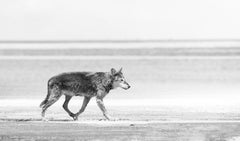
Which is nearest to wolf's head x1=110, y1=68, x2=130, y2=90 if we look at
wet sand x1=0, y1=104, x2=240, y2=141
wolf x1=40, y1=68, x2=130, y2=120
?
wolf x1=40, y1=68, x2=130, y2=120

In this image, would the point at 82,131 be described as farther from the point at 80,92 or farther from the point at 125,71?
the point at 125,71

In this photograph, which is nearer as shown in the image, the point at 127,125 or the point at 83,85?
the point at 127,125

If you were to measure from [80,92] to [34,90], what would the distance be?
37.1 ft

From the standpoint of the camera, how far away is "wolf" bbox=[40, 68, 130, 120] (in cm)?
2386

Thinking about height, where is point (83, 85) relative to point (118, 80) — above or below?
below

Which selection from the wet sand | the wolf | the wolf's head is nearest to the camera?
the wet sand

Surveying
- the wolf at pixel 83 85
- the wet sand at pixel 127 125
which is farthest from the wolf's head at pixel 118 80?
the wet sand at pixel 127 125

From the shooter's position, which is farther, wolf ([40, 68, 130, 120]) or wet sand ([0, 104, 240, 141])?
A: wolf ([40, 68, 130, 120])

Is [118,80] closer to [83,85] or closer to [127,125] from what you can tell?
[83,85]

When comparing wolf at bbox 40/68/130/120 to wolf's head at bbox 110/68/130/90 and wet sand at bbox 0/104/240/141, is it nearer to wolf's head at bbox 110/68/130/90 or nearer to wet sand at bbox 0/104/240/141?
wolf's head at bbox 110/68/130/90

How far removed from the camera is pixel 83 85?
23953 mm

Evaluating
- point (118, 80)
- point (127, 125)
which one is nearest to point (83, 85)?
point (118, 80)

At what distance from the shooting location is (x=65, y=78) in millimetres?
23875

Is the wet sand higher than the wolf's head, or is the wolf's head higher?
the wolf's head
